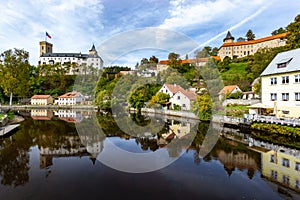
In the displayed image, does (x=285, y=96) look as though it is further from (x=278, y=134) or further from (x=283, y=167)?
(x=283, y=167)

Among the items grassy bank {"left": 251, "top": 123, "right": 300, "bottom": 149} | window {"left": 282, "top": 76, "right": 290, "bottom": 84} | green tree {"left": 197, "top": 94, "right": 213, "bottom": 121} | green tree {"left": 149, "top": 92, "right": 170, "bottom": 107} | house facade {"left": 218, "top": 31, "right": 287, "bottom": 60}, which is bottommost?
grassy bank {"left": 251, "top": 123, "right": 300, "bottom": 149}

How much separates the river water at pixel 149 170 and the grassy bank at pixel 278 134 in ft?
4.14

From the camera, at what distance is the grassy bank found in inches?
535

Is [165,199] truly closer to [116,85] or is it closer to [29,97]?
[116,85]

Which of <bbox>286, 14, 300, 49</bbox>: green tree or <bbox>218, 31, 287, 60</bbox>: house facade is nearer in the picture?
<bbox>286, 14, 300, 49</bbox>: green tree

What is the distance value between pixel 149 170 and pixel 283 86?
17.1 meters

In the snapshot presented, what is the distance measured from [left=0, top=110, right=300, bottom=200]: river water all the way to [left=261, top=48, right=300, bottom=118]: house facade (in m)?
7.21

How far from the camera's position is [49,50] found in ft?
321

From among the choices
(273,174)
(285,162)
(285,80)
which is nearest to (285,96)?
(285,80)

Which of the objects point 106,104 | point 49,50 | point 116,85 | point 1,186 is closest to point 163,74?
point 116,85

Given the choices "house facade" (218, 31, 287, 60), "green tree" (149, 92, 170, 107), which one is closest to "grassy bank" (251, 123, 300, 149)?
"green tree" (149, 92, 170, 107)

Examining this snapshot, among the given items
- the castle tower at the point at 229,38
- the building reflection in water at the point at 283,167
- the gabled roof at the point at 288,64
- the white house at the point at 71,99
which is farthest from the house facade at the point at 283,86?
the castle tower at the point at 229,38

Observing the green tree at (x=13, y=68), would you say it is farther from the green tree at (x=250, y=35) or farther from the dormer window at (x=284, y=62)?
the green tree at (x=250, y=35)

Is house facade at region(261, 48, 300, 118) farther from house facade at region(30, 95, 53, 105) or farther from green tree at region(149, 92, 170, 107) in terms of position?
house facade at region(30, 95, 53, 105)
